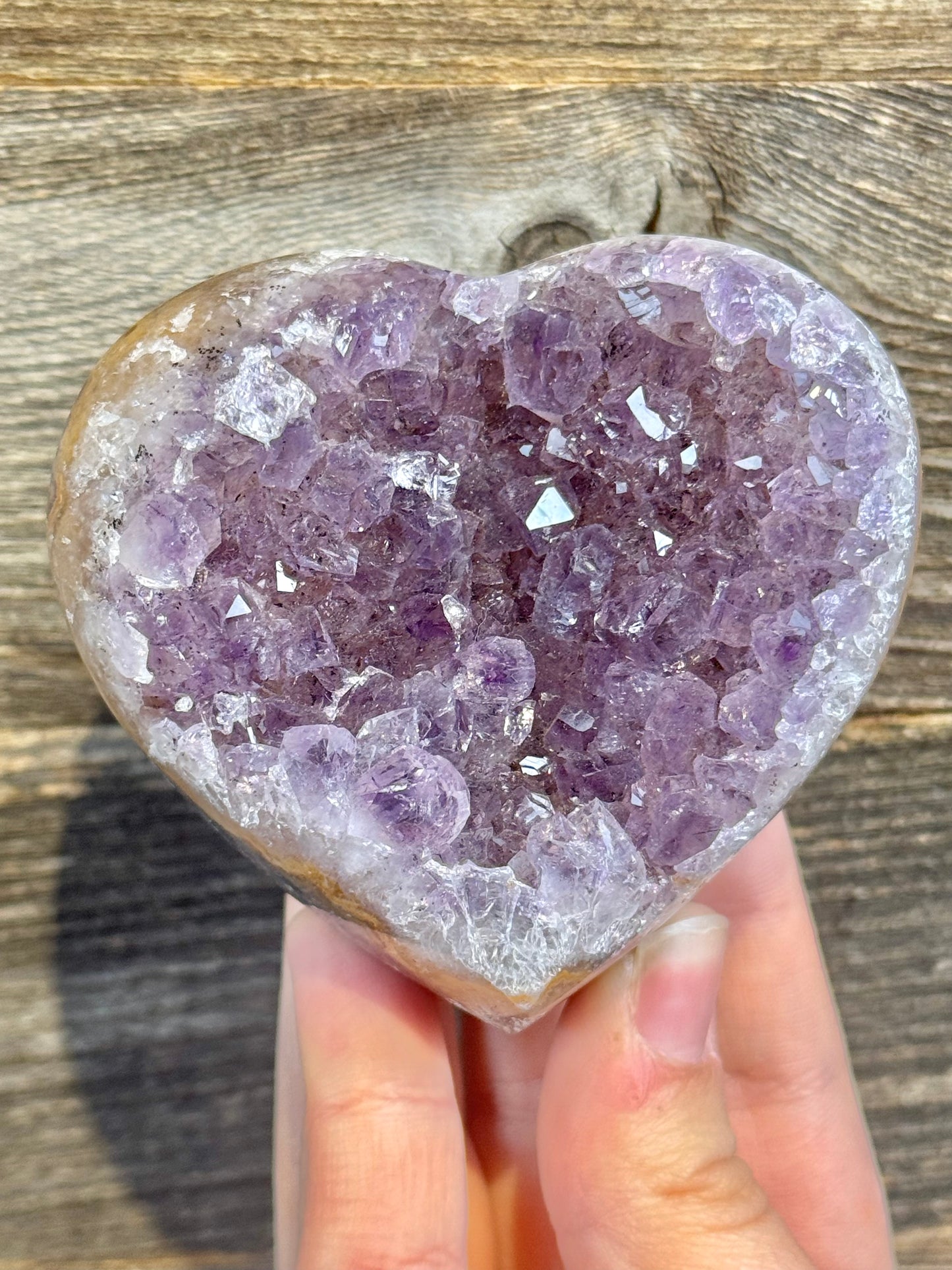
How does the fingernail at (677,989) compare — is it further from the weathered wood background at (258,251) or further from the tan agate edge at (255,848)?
the weathered wood background at (258,251)

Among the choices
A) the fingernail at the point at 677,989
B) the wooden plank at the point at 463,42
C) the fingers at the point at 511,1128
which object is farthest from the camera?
the wooden plank at the point at 463,42

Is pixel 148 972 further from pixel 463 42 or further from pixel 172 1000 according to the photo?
pixel 463 42

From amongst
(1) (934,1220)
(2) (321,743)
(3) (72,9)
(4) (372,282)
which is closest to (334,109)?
(3) (72,9)

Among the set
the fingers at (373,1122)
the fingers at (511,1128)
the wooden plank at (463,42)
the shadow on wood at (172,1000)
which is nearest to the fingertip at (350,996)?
the fingers at (373,1122)

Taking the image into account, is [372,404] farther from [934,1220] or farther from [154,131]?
[934,1220]

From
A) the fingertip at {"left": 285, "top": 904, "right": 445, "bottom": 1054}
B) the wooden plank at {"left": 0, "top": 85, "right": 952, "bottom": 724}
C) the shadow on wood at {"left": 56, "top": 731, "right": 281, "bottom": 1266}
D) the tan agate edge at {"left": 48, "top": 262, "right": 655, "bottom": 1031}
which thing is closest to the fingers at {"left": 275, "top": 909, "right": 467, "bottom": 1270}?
the fingertip at {"left": 285, "top": 904, "right": 445, "bottom": 1054}

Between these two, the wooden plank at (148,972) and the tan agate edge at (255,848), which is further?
the wooden plank at (148,972)

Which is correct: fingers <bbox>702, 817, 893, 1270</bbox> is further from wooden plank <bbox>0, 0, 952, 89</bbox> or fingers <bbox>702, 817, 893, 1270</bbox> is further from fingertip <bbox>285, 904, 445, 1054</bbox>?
wooden plank <bbox>0, 0, 952, 89</bbox>
